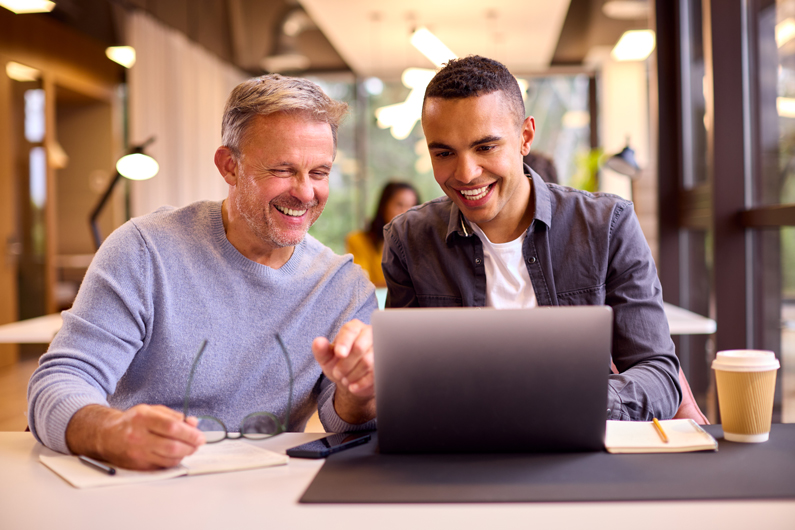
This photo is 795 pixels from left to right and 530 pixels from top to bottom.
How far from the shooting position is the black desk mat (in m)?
0.92

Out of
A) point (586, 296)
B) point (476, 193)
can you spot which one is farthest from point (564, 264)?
point (476, 193)

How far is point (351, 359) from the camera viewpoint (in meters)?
1.15

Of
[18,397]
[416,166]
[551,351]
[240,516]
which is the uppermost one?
[416,166]

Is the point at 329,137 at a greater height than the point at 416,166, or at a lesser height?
lesser

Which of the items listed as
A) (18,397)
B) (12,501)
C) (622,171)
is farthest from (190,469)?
(18,397)

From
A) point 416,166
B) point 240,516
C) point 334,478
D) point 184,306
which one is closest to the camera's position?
point 240,516

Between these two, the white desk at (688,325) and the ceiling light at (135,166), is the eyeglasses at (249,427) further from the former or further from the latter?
the ceiling light at (135,166)

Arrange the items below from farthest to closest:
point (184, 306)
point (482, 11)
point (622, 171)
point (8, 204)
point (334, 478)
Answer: point (482, 11) → point (8, 204) → point (622, 171) → point (184, 306) → point (334, 478)

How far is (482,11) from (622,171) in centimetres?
337

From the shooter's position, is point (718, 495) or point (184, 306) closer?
point (718, 495)

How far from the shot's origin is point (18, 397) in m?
4.74

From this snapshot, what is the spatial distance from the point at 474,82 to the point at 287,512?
1130mm

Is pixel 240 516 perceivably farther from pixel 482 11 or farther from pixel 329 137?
pixel 482 11

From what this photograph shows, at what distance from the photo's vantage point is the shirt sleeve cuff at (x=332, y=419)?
133 cm
